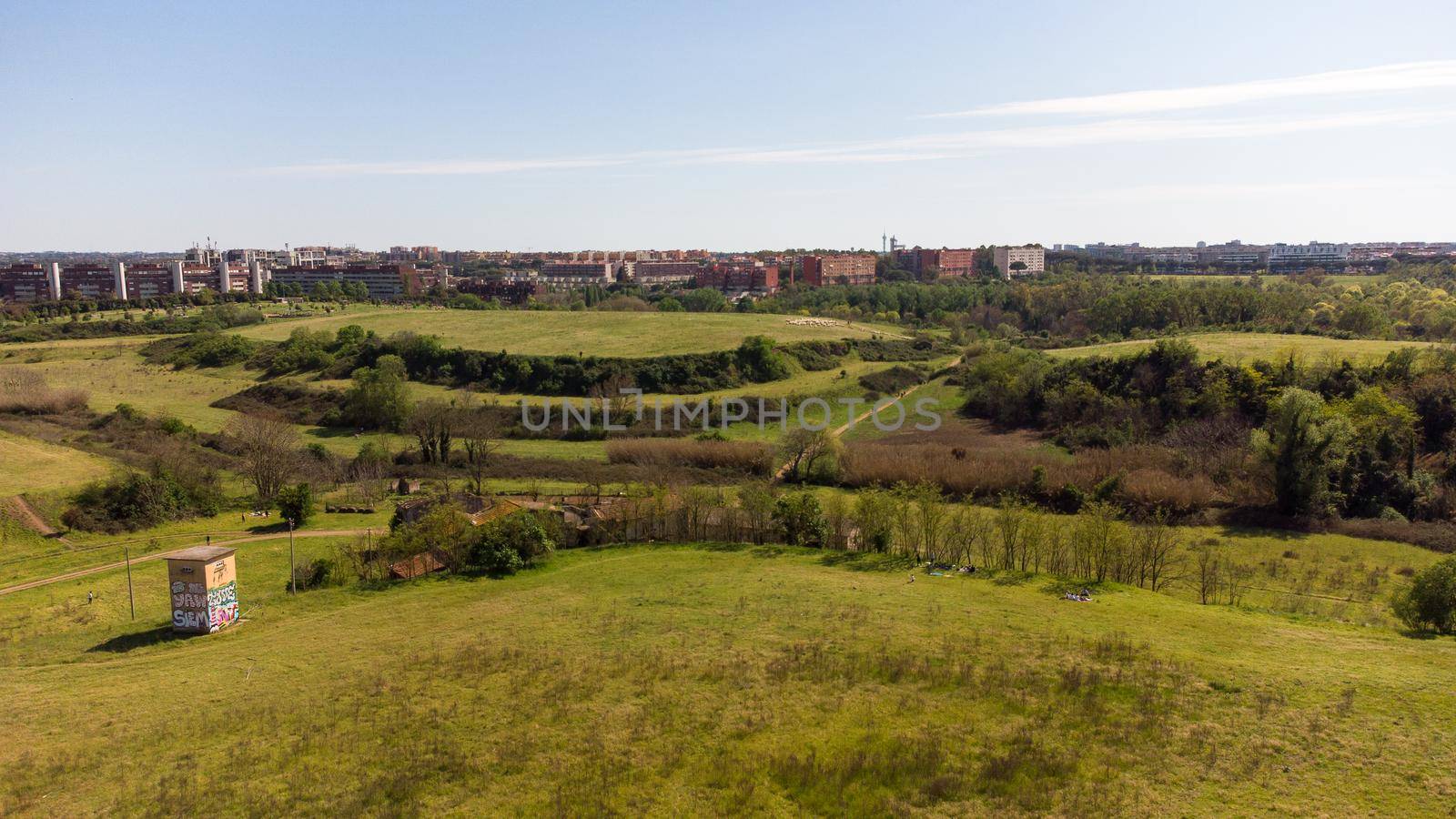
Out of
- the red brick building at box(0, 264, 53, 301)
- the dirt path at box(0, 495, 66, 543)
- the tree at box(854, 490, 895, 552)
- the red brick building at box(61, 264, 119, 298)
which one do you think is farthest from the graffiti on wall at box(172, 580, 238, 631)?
the red brick building at box(0, 264, 53, 301)

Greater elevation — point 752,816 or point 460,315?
point 460,315

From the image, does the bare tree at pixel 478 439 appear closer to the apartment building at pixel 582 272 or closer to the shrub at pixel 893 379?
the shrub at pixel 893 379

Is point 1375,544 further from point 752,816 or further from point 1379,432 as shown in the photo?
point 752,816

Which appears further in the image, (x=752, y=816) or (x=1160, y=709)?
(x=1160, y=709)

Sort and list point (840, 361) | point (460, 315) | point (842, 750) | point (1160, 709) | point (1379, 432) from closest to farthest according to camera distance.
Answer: point (842, 750)
point (1160, 709)
point (1379, 432)
point (840, 361)
point (460, 315)

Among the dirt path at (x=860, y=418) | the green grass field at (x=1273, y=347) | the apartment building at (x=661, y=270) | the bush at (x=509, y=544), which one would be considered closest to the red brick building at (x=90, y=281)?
→ the apartment building at (x=661, y=270)

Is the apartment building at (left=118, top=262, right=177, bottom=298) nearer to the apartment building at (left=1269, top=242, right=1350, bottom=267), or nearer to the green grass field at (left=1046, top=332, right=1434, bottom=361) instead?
the green grass field at (left=1046, top=332, right=1434, bottom=361)

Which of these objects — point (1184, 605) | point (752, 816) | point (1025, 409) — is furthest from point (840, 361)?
point (752, 816)
